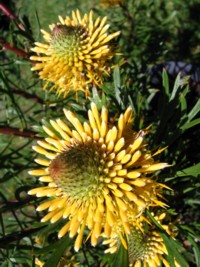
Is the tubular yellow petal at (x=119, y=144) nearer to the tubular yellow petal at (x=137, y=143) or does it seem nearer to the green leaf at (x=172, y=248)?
the tubular yellow petal at (x=137, y=143)

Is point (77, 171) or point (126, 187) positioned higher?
point (77, 171)

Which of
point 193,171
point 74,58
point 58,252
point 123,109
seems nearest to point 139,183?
point 193,171

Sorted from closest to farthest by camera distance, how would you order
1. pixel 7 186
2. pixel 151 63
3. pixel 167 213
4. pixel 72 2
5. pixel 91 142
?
pixel 91 142 → pixel 167 213 → pixel 151 63 → pixel 7 186 → pixel 72 2

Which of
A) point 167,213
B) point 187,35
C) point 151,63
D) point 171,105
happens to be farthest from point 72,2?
point 167,213

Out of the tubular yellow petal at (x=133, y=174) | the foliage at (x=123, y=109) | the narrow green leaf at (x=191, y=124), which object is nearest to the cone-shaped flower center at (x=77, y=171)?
the tubular yellow petal at (x=133, y=174)

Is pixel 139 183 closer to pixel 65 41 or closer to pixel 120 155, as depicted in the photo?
pixel 120 155

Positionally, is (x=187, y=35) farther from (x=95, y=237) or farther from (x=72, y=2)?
(x=95, y=237)
